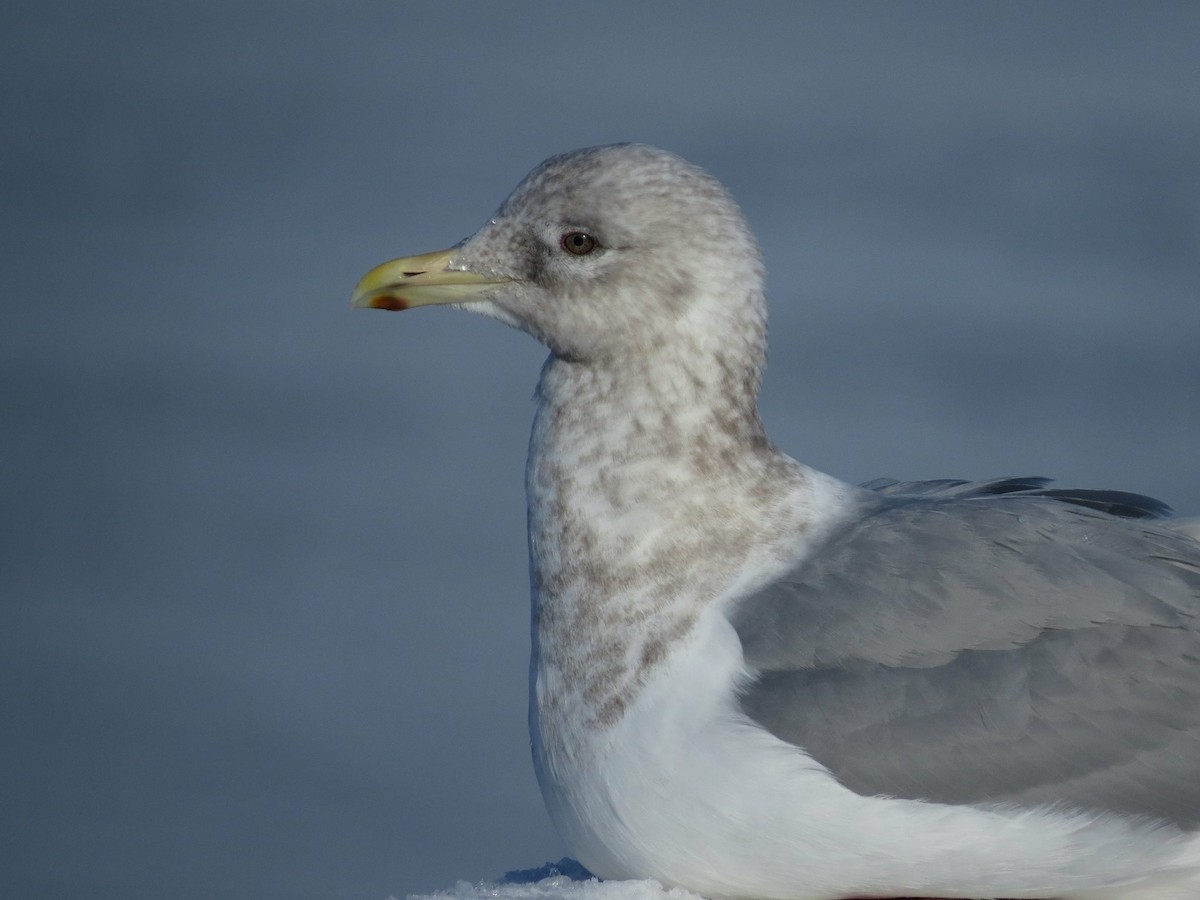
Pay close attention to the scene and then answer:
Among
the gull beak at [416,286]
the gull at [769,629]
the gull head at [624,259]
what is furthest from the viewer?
the gull beak at [416,286]

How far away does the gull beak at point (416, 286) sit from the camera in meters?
3.56

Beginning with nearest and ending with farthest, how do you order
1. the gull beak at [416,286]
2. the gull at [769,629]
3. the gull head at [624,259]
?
1. the gull at [769,629]
2. the gull head at [624,259]
3. the gull beak at [416,286]

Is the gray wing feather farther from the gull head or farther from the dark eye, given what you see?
the dark eye

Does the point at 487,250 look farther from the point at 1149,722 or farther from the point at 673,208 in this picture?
the point at 1149,722

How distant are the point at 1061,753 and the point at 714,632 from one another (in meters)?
0.69

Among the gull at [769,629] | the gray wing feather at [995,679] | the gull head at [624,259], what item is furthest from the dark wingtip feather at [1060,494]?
the gull head at [624,259]

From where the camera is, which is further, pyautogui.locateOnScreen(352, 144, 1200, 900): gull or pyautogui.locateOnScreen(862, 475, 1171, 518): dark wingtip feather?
pyautogui.locateOnScreen(862, 475, 1171, 518): dark wingtip feather

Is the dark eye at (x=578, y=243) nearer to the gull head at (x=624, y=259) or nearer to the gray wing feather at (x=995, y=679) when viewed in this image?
the gull head at (x=624, y=259)

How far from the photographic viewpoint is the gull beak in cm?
356

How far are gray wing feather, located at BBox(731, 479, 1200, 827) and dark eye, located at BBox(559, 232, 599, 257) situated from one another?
0.83 m

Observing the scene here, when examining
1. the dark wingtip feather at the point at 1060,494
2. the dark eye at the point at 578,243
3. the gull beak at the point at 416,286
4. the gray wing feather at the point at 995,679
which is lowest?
the gray wing feather at the point at 995,679

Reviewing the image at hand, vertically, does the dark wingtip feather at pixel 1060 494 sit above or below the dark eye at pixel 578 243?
below

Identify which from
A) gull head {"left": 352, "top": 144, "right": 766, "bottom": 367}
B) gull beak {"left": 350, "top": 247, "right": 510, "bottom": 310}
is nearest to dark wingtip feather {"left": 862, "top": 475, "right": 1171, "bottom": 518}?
gull head {"left": 352, "top": 144, "right": 766, "bottom": 367}

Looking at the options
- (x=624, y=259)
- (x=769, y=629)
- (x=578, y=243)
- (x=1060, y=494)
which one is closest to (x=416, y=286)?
(x=578, y=243)
